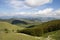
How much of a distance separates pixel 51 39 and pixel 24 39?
43.2 feet

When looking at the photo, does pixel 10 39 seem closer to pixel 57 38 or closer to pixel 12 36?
pixel 12 36

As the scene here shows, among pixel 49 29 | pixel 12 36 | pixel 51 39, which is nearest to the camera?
pixel 12 36

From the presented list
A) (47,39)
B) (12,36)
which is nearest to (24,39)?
(12,36)

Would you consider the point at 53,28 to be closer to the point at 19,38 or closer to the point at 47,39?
the point at 47,39

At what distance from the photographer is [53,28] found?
323ft

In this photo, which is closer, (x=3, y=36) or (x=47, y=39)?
(x=3, y=36)

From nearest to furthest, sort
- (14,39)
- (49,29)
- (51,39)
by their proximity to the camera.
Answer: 1. (14,39)
2. (51,39)
3. (49,29)

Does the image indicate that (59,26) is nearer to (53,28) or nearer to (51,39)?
(53,28)

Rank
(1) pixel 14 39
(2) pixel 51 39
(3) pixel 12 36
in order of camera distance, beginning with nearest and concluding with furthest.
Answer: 1. (1) pixel 14 39
2. (3) pixel 12 36
3. (2) pixel 51 39

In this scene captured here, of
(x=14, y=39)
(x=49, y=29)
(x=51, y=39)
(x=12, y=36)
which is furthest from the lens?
(x=49, y=29)

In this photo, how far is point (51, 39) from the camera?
61719 mm

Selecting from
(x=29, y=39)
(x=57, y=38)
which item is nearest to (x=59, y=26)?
(x=57, y=38)

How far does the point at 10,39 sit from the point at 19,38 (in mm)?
3199

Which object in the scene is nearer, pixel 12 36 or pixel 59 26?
pixel 12 36
